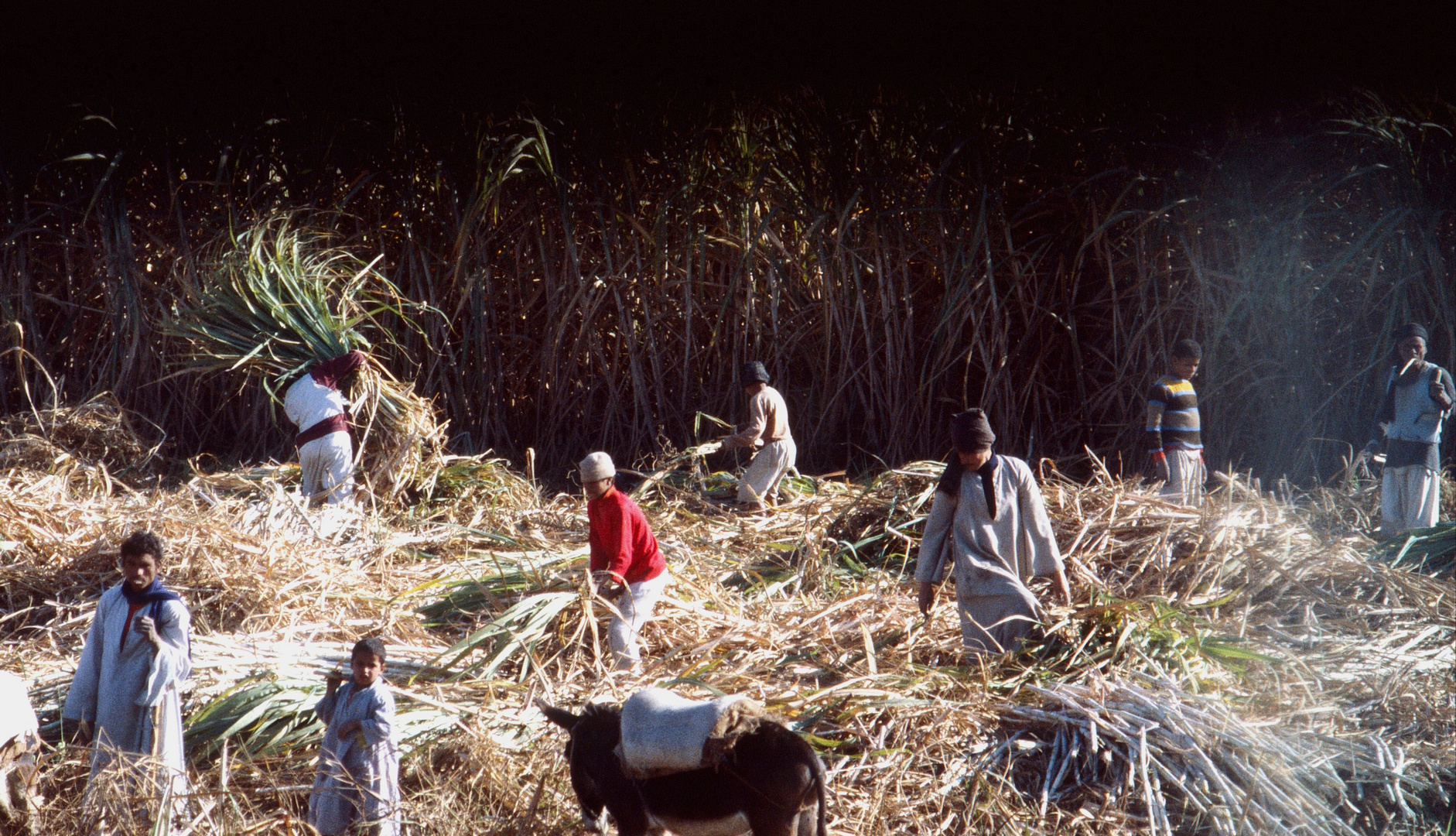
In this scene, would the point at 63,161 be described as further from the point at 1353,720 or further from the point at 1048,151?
the point at 1353,720

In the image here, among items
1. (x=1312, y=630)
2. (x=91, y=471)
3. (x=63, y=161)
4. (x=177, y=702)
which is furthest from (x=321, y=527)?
(x=63, y=161)

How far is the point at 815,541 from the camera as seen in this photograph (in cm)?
530

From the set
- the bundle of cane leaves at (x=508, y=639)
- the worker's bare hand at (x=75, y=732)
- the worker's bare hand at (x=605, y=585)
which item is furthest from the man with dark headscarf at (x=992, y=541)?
the worker's bare hand at (x=75, y=732)

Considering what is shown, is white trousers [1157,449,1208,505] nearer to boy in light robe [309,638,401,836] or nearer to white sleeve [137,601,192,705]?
boy in light robe [309,638,401,836]

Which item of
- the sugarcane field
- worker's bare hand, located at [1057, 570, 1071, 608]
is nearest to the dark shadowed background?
the sugarcane field

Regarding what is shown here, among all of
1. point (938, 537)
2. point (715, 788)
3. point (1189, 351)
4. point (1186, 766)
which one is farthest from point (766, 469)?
point (715, 788)

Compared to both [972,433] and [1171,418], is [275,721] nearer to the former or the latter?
[972,433]

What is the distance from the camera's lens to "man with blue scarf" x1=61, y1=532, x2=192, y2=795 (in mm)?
3076

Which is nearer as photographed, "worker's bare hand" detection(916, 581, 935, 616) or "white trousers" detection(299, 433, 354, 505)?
"worker's bare hand" detection(916, 581, 935, 616)

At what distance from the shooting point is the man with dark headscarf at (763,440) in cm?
653

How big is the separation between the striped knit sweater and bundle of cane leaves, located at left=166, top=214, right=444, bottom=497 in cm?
405

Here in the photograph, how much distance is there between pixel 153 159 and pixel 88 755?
22.1 ft

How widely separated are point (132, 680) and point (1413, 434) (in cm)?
587

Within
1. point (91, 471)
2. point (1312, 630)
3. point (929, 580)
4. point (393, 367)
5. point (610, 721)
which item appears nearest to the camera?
point (610, 721)
